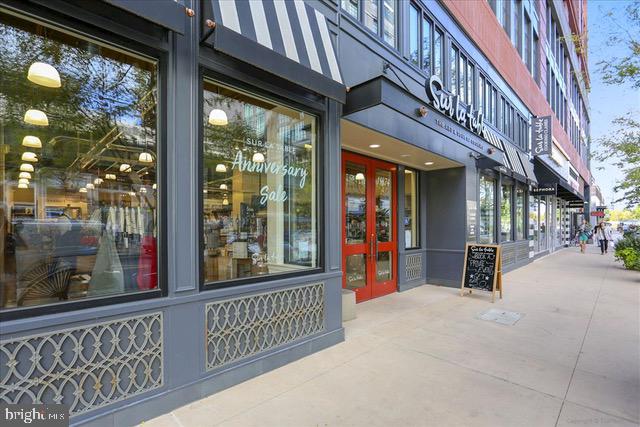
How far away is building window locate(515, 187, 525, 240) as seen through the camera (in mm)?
12176

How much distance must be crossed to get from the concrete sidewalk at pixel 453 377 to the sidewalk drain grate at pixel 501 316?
5.7 inches

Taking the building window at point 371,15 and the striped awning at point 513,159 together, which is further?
the striped awning at point 513,159

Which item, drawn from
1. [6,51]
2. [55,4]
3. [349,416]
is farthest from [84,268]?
[349,416]

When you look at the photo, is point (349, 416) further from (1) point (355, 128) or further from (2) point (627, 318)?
(2) point (627, 318)

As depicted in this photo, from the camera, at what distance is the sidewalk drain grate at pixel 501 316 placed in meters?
5.50

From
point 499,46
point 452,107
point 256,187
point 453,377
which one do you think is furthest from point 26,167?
point 499,46

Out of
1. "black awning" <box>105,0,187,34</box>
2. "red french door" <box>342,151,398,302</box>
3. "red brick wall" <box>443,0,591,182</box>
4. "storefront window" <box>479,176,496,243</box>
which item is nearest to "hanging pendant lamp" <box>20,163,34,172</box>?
"black awning" <box>105,0,187,34</box>

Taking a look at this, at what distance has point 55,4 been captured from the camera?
7.57 ft

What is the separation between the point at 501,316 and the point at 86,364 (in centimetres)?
596

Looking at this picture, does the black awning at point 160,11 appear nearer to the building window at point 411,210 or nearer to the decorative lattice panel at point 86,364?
the decorative lattice panel at point 86,364

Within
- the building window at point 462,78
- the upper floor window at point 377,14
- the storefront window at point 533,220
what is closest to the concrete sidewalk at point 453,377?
the upper floor window at point 377,14

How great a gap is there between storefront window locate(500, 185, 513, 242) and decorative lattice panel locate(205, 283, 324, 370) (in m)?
8.84

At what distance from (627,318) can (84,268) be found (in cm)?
789

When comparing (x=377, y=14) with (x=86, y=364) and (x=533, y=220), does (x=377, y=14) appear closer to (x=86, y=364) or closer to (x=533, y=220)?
(x=86, y=364)
